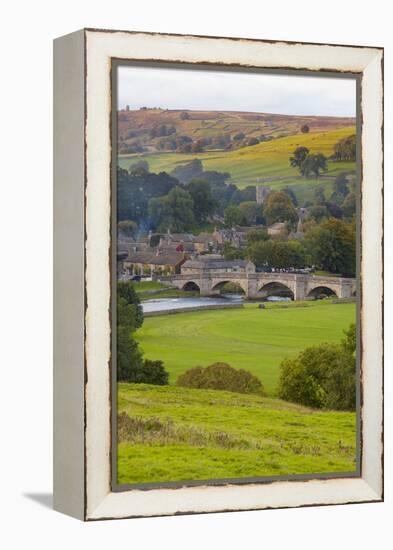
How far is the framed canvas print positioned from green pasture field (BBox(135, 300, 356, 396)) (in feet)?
0.04

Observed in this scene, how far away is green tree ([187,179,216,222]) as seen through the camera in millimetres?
13008

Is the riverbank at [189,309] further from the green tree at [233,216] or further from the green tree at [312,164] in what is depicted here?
the green tree at [312,164]

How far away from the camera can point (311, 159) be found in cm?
1349

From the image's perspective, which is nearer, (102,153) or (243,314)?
(102,153)

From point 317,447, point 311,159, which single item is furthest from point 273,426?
point 311,159

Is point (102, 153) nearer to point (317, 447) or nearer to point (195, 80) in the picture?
point (195, 80)

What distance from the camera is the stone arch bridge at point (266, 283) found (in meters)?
13.1

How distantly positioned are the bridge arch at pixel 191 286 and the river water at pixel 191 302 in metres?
0.06

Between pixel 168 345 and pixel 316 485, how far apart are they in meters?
1.53

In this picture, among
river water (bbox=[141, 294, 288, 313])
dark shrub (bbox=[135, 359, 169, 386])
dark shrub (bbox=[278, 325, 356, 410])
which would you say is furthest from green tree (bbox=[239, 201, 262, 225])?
dark shrub (bbox=[135, 359, 169, 386])

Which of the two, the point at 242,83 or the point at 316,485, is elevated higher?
the point at 242,83

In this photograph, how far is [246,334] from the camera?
13227mm

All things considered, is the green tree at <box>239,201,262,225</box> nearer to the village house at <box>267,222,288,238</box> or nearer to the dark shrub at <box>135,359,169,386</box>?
the village house at <box>267,222,288,238</box>

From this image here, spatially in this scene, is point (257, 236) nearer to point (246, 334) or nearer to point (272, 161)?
point (272, 161)
